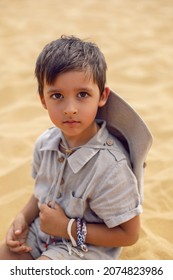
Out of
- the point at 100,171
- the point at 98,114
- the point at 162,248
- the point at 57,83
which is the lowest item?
the point at 162,248

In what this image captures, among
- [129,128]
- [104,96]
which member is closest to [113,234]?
[129,128]

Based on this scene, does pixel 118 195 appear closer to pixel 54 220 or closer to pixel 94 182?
pixel 94 182

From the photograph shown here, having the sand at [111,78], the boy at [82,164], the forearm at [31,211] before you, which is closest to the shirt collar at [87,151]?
the boy at [82,164]

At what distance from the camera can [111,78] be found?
12.5 ft

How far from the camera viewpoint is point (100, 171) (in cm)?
165

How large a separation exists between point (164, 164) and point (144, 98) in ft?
2.81

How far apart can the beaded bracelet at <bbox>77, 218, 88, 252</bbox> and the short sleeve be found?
0.11 meters

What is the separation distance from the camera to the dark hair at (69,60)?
1.59 meters

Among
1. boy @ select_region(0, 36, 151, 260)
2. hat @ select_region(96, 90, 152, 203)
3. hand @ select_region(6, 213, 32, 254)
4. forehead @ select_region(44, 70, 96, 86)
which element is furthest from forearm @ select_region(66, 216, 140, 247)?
forehead @ select_region(44, 70, 96, 86)

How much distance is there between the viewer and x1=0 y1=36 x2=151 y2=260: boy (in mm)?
1609

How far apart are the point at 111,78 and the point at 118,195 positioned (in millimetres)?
2271

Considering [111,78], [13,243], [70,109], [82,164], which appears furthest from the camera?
[111,78]
